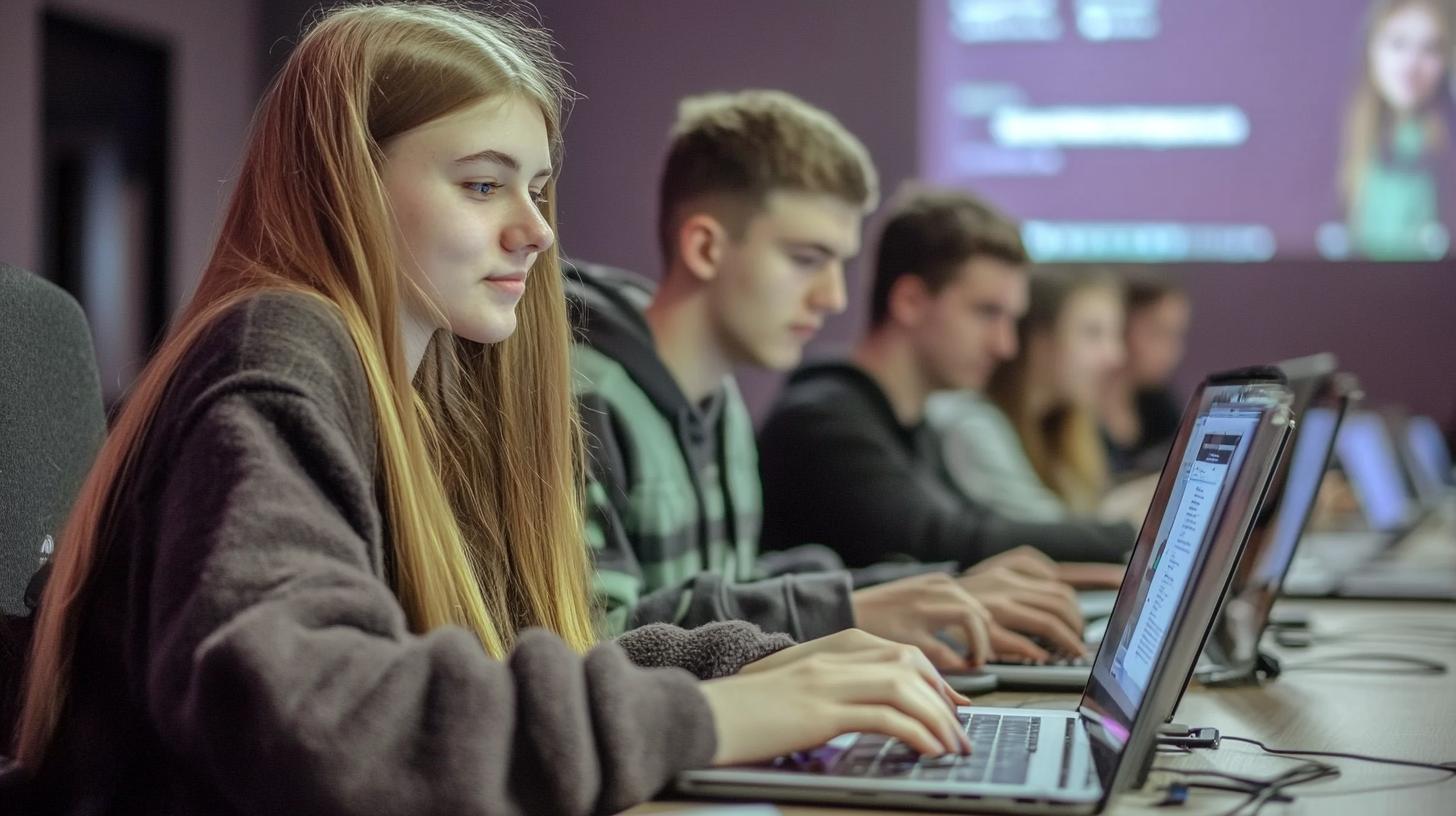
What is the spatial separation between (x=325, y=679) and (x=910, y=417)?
2.18 metres

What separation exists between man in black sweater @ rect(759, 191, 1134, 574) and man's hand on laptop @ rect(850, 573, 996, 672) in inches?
15.6

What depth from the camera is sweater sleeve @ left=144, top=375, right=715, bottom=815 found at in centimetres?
73

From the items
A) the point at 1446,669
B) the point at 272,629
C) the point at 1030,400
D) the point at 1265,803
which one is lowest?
the point at 1030,400

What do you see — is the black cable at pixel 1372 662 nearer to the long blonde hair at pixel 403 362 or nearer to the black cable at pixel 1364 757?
the black cable at pixel 1364 757

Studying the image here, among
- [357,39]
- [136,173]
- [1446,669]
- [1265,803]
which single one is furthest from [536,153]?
[136,173]

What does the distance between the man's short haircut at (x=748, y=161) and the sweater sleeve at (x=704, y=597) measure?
574mm

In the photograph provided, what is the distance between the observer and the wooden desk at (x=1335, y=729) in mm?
890

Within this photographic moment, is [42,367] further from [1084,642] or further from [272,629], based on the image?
[1084,642]

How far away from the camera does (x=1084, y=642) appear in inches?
58.2

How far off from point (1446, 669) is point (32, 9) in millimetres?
3726

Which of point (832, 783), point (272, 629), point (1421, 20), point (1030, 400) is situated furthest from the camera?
point (1421, 20)

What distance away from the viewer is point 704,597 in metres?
1.41

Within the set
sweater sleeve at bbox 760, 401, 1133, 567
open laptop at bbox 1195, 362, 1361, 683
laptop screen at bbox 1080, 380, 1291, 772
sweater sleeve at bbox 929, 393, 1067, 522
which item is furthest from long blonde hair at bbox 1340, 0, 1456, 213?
laptop screen at bbox 1080, 380, 1291, 772

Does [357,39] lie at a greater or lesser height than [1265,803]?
greater
